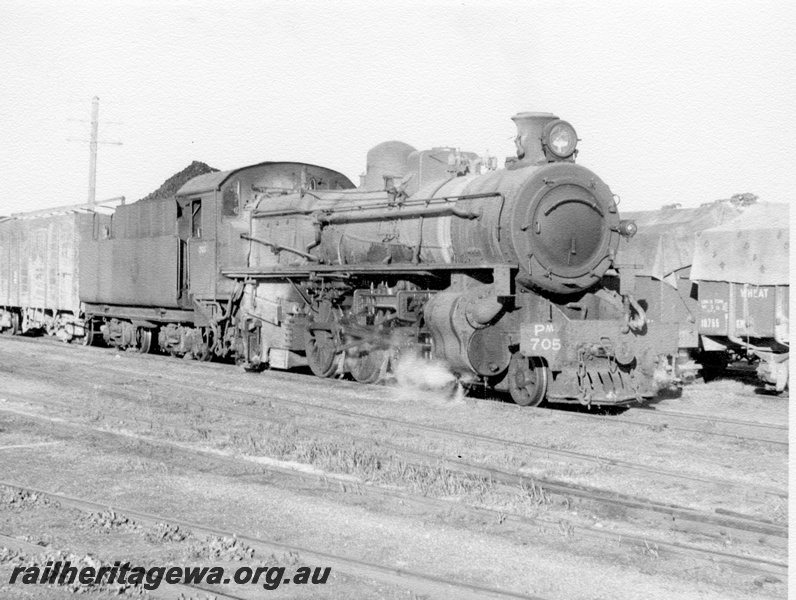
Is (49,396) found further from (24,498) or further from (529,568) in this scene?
(529,568)

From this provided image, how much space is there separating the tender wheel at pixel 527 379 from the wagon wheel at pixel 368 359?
8.25 ft

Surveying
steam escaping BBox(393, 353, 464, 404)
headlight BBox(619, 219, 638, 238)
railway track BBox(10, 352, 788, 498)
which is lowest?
railway track BBox(10, 352, 788, 498)

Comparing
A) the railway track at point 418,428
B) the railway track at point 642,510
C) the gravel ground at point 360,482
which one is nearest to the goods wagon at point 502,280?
the gravel ground at point 360,482

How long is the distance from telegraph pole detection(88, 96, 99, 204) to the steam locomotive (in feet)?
65.5

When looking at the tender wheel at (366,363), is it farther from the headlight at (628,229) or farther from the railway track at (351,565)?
the railway track at (351,565)

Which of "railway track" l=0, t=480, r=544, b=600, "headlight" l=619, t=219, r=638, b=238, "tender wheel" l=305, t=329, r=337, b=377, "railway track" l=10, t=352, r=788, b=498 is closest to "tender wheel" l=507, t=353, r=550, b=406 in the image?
"railway track" l=10, t=352, r=788, b=498

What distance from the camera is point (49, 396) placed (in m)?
13.3

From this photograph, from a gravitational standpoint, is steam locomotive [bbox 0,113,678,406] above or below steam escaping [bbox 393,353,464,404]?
above

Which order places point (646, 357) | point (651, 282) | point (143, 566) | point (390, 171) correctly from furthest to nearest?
1. point (651, 282)
2. point (390, 171)
3. point (646, 357)
4. point (143, 566)

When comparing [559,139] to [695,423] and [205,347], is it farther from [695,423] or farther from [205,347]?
[205,347]

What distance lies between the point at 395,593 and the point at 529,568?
39.1 inches

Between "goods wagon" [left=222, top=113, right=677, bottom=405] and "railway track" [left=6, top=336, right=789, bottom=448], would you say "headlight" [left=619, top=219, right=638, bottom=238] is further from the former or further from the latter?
"railway track" [left=6, top=336, right=789, bottom=448]

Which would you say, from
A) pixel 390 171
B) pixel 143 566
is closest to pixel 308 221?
pixel 390 171

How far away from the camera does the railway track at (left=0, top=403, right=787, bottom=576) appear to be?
5.79 metres
